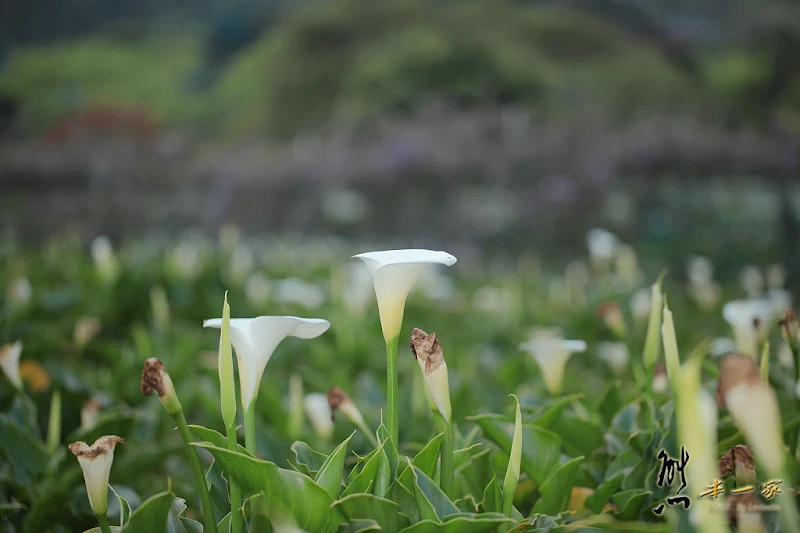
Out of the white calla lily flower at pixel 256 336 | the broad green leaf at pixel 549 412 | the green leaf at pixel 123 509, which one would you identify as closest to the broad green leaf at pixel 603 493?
the broad green leaf at pixel 549 412

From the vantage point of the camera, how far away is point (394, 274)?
0.65 meters

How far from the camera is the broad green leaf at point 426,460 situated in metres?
0.66

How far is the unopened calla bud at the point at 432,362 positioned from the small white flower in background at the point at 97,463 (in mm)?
287

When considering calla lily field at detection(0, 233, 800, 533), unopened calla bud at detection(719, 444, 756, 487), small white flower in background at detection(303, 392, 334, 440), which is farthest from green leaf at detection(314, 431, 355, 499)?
small white flower in background at detection(303, 392, 334, 440)

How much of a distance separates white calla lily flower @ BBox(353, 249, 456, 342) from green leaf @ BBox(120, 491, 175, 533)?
0.81ft

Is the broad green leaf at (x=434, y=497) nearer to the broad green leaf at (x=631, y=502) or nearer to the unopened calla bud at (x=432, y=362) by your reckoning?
the unopened calla bud at (x=432, y=362)

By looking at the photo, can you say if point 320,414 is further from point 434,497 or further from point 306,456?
point 434,497

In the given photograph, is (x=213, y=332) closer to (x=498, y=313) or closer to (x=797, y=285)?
(x=498, y=313)

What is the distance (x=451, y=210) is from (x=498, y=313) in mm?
2942

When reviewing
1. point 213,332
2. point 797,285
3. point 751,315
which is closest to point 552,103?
point 797,285

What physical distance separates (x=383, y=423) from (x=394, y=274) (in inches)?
6.7

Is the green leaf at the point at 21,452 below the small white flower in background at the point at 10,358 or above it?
below

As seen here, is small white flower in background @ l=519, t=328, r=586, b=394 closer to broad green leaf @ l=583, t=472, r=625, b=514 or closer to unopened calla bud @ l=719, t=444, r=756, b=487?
broad green leaf @ l=583, t=472, r=625, b=514

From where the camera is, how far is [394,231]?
562 cm
